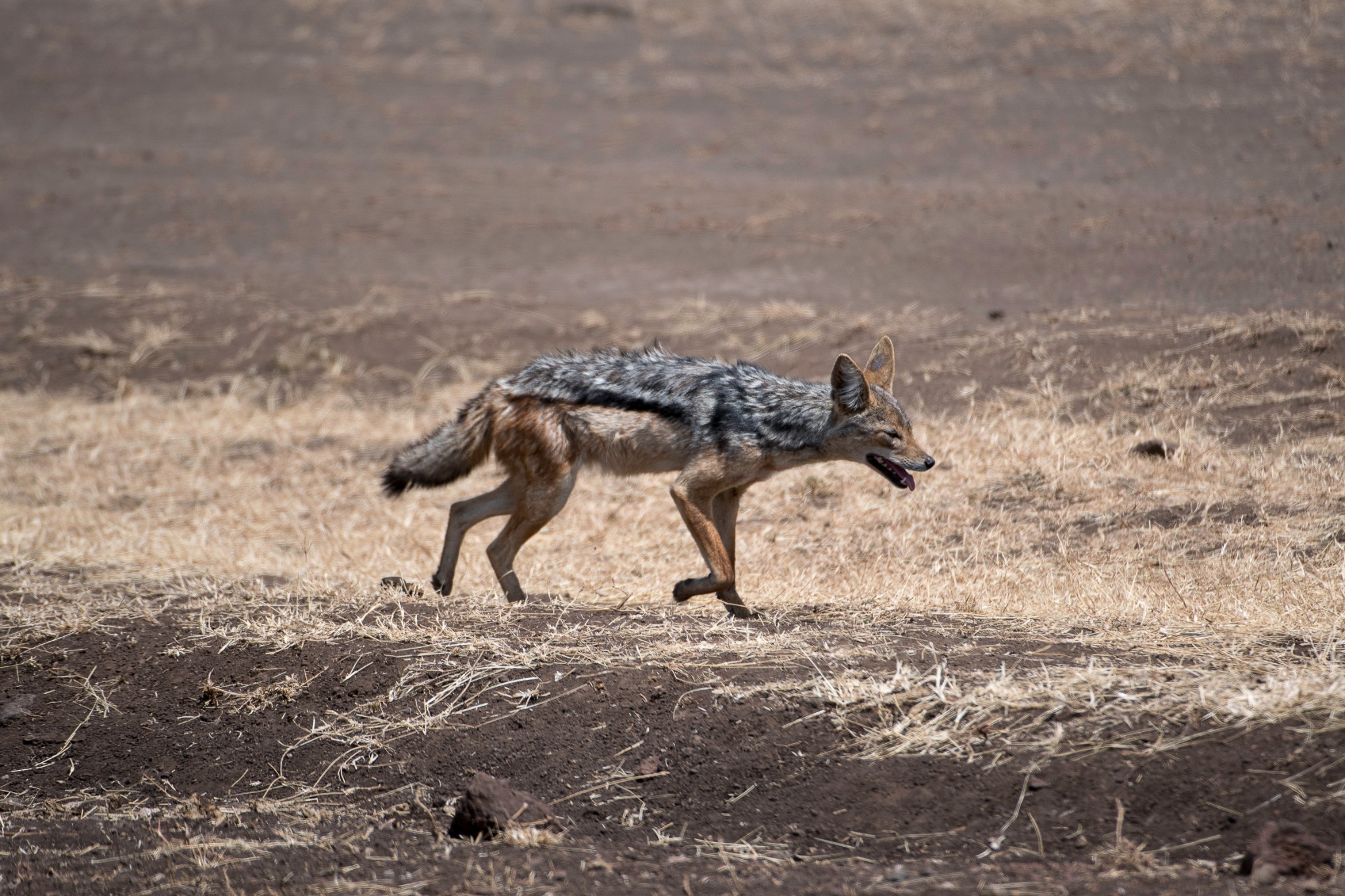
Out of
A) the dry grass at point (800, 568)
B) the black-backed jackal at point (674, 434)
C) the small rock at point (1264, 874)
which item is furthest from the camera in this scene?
the black-backed jackal at point (674, 434)

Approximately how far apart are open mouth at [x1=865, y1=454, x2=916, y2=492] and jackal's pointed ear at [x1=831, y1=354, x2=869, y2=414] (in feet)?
1.07

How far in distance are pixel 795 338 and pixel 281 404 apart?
18.4 feet

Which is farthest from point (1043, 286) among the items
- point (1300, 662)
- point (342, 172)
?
point (342, 172)

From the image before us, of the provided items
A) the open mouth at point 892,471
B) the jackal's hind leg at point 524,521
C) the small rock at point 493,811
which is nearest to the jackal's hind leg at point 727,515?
the open mouth at point 892,471

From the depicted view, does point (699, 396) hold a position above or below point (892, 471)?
above

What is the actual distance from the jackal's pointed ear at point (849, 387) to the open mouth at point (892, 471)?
325 mm

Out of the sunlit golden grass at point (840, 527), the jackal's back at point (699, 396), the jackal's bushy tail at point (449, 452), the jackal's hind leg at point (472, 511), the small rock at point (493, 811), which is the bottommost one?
the sunlit golden grass at point (840, 527)

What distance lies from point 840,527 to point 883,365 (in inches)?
64.8

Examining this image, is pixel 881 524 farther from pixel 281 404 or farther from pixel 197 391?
pixel 197 391

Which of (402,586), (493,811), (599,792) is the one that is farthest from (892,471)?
(493,811)

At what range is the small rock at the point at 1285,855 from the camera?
383 cm

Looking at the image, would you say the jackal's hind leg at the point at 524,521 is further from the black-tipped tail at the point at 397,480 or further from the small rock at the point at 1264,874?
the small rock at the point at 1264,874

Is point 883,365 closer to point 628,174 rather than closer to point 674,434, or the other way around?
point 674,434

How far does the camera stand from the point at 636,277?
1614 centimetres
